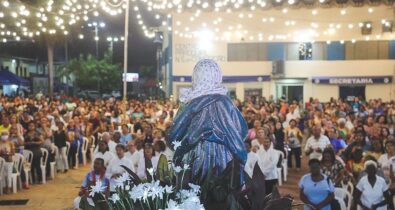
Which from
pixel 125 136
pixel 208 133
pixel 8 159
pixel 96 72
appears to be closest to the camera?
pixel 208 133

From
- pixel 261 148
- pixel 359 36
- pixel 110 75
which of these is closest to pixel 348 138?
pixel 261 148

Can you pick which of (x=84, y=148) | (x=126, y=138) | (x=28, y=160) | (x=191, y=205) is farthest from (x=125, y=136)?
(x=191, y=205)

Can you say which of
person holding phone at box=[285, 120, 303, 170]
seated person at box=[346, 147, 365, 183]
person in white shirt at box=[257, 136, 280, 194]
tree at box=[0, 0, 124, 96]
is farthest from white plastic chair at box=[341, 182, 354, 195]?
tree at box=[0, 0, 124, 96]

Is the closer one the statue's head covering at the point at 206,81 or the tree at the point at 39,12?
the statue's head covering at the point at 206,81

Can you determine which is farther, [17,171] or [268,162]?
[17,171]

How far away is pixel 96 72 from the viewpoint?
42.1m

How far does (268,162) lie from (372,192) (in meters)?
2.41

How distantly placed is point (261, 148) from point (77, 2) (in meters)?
10.5

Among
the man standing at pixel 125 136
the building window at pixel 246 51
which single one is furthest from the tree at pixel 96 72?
the man standing at pixel 125 136

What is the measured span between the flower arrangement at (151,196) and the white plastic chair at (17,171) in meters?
8.81

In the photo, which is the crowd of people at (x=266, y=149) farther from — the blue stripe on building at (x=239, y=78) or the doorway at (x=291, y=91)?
the doorway at (x=291, y=91)

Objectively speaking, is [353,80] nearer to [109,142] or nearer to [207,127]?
Result: [109,142]

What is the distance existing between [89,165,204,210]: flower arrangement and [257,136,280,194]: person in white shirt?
242 inches

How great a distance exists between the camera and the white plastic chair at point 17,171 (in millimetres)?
11539
